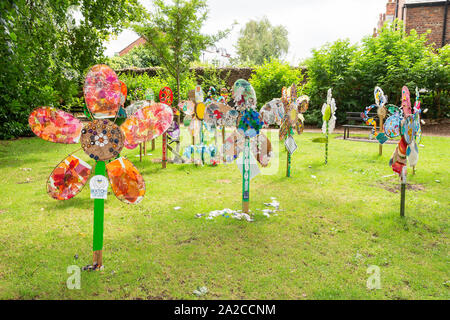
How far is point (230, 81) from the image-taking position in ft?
72.7

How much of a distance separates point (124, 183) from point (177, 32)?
922 cm

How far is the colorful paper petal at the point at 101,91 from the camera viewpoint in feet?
9.82

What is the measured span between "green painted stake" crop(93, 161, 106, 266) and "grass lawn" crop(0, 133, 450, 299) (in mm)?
161

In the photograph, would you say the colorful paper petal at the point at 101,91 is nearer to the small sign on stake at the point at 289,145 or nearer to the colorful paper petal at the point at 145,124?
the colorful paper petal at the point at 145,124

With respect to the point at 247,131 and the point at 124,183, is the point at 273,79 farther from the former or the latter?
the point at 124,183

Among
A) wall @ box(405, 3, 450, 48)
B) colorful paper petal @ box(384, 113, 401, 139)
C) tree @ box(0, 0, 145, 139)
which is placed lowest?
colorful paper petal @ box(384, 113, 401, 139)

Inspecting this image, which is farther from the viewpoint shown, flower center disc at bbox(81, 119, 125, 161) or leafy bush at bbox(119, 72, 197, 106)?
leafy bush at bbox(119, 72, 197, 106)

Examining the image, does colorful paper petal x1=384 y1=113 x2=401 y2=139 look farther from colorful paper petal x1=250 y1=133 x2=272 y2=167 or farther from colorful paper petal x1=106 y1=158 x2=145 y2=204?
colorful paper petal x1=106 y1=158 x2=145 y2=204

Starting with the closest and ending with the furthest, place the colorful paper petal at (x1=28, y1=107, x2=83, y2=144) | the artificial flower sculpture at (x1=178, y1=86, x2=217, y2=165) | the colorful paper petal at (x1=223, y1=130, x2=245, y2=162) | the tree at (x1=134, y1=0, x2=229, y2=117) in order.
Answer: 1. the colorful paper petal at (x1=28, y1=107, x2=83, y2=144)
2. the colorful paper petal at (x1=223, y1=130, x2=245, y2=162)
3. the artificial flower sculpture at (x1=178, y1=86, x2=217, y2=165)
4. the tree at (x1=134, y1=0, x2=229, y2=117)

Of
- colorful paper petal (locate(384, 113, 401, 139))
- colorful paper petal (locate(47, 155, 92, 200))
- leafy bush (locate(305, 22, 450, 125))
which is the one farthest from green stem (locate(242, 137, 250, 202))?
Answer: leafy bush (locate(305, 22, 450, 125))

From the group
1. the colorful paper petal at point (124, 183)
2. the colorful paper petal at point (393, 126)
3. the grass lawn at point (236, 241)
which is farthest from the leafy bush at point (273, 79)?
the colorful paper petal at point (124, 183)

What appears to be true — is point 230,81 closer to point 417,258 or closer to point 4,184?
point 4,184

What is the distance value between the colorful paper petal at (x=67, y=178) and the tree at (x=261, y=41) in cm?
3704

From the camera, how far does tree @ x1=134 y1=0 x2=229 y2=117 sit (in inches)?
427
